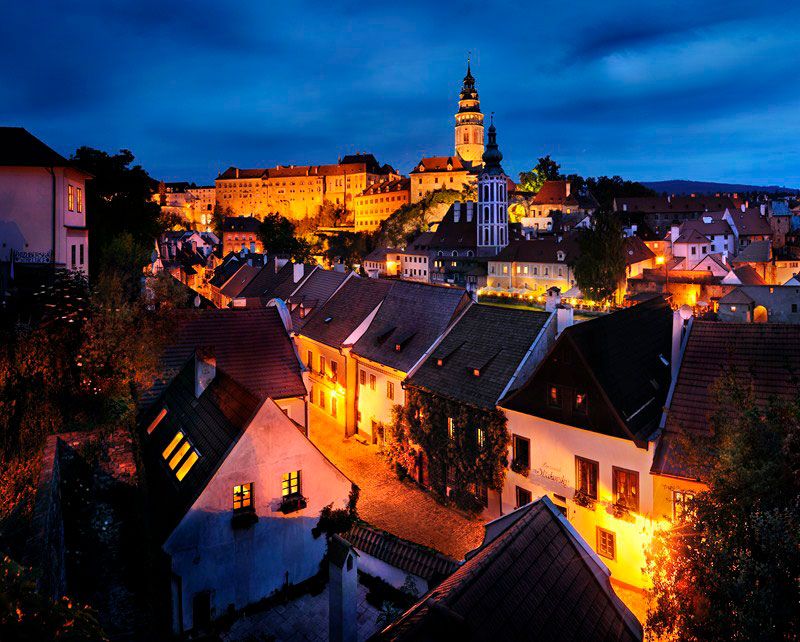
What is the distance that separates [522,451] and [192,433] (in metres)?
11.5

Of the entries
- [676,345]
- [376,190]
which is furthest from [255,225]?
[676,345]

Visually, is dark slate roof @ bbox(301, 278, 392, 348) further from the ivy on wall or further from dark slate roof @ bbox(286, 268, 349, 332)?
the ivy on wall

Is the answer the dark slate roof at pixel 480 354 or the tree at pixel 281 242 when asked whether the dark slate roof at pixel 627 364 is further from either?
the tree at pixel 281 242

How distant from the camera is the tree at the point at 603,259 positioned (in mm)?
56844

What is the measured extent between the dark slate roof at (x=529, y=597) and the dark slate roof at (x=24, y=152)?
2413cm

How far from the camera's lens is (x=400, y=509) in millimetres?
22703

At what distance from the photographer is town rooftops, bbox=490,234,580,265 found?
76250 mm

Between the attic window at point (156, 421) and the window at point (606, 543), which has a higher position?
the attic window at point (156, 421)

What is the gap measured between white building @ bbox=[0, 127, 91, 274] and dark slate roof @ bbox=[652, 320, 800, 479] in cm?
2459

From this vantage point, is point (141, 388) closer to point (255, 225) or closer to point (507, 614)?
point (507, 614)

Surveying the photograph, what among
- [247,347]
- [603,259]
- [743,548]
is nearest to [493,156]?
[603,259]

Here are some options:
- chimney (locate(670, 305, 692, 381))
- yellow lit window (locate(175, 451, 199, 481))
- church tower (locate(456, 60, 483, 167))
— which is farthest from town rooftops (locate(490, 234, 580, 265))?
church tower (locate(456, 60, 483, 167))

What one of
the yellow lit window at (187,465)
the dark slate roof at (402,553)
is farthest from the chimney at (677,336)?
the yellow lit window at (187,465)

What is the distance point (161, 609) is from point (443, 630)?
10.1 meters
